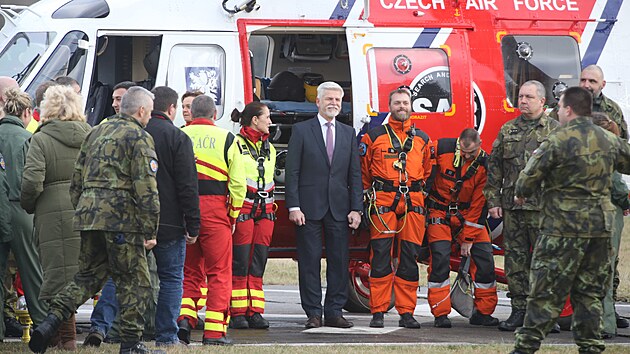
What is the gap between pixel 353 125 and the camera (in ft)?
37.9

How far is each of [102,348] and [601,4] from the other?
6.45 meters

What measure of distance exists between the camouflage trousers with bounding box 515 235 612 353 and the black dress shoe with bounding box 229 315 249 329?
3285mm

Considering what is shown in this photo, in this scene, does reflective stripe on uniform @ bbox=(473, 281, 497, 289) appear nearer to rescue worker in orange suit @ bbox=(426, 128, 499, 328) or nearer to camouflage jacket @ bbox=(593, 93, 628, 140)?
rescue worker in orange suit @ bbox=(426, 128, 499, 328)

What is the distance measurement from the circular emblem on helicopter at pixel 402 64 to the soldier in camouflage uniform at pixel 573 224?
329cm

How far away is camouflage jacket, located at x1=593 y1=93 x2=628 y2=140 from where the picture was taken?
441 inches

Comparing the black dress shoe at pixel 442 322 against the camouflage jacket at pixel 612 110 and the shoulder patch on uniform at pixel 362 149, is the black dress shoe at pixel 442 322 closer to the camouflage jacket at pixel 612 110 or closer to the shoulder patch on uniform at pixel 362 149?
the shoulder patch on uniform at pixel 362 149

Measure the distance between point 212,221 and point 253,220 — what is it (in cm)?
117

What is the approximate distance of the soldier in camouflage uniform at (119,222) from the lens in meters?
8.33

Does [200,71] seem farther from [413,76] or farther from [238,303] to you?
[238,303]

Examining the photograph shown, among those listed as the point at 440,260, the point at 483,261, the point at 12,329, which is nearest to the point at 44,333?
the point at 12,329

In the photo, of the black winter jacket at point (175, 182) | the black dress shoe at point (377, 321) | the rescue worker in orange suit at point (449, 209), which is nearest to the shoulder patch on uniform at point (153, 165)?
the black winter jacket at point (175, 182)

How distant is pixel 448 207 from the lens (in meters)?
11.4

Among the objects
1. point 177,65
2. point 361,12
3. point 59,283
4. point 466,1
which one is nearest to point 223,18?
point 177,65

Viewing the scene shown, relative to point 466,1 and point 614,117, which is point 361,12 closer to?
point 466,1
